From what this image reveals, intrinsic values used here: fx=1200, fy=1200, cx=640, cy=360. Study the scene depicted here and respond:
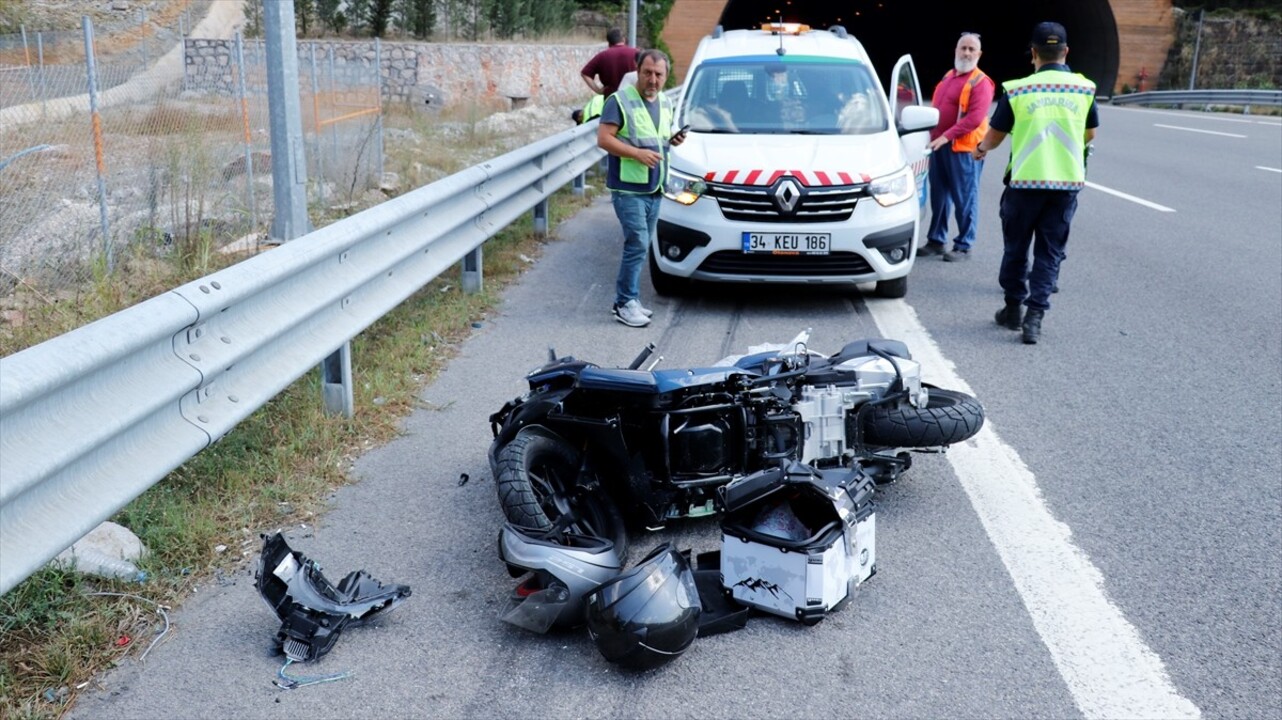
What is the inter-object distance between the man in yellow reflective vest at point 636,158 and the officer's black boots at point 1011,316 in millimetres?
2436

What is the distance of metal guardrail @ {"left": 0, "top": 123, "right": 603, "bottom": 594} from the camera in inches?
122

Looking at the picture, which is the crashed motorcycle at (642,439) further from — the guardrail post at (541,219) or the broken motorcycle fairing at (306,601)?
the guardrail post at (541,219)

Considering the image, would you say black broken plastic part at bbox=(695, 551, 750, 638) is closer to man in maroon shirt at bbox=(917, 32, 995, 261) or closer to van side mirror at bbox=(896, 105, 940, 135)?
van side mirror at bbox=(896, 105, 940, 135)

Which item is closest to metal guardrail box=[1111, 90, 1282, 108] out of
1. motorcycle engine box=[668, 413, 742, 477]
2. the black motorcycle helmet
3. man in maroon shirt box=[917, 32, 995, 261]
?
man in maroon shirt box=[917, 32, 995, 261]

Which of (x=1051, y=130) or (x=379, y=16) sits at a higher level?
(x=379, y=16)

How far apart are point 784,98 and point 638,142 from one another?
210 centimetres

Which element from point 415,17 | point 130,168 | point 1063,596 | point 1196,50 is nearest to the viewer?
point 1063,596

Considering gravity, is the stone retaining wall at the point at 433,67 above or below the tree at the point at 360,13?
below

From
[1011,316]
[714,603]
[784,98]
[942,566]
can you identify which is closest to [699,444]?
[714,603]

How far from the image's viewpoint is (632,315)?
8.16 m

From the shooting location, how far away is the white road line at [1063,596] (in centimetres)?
349

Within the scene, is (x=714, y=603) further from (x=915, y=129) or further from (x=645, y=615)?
(x=915, y=129)

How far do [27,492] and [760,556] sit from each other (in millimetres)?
2175

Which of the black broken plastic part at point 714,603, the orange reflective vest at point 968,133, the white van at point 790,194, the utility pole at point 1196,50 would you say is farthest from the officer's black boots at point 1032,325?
the utility pole at point 1196,50
